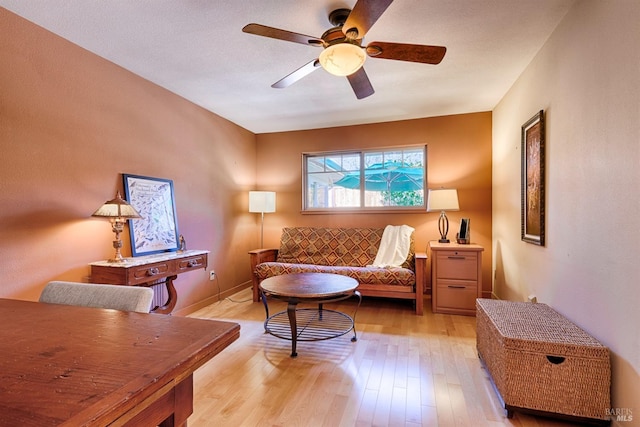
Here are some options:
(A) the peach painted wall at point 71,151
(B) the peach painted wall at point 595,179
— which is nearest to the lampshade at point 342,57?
(B) the peach painted wall at point 595,179

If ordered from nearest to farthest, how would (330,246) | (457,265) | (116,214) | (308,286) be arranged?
(116,214)
(308,286)
(457,265)
(330,246)

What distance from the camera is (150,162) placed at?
2975 millimetres

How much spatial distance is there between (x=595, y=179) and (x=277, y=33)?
76.7 inches

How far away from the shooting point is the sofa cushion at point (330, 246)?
400 cm

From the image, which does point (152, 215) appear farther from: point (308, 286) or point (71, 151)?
point (308, 286)

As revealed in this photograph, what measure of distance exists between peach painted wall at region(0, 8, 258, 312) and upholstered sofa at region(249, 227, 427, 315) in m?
0.92

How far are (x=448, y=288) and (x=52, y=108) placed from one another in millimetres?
3829

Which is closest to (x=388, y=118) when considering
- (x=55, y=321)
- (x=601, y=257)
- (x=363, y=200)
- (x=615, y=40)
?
(x=363, y=200)

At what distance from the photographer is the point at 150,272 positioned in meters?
2.45

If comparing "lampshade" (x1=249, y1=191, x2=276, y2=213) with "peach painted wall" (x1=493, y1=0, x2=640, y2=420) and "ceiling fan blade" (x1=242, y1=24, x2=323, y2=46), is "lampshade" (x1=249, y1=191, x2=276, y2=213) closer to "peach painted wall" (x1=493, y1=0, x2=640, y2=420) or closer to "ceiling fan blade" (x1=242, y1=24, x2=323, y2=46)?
"ceiling fan blade" (x1=242, y1=24, x2=323, y2=46)

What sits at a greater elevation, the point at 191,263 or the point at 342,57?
the point at 342,57

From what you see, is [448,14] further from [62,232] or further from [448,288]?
[62,232]

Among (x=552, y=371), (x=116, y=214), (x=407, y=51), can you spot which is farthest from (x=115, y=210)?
(x=552, y=371)

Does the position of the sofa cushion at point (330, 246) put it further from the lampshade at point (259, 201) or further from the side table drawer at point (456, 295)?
the side table drawer at point (456, 295)
